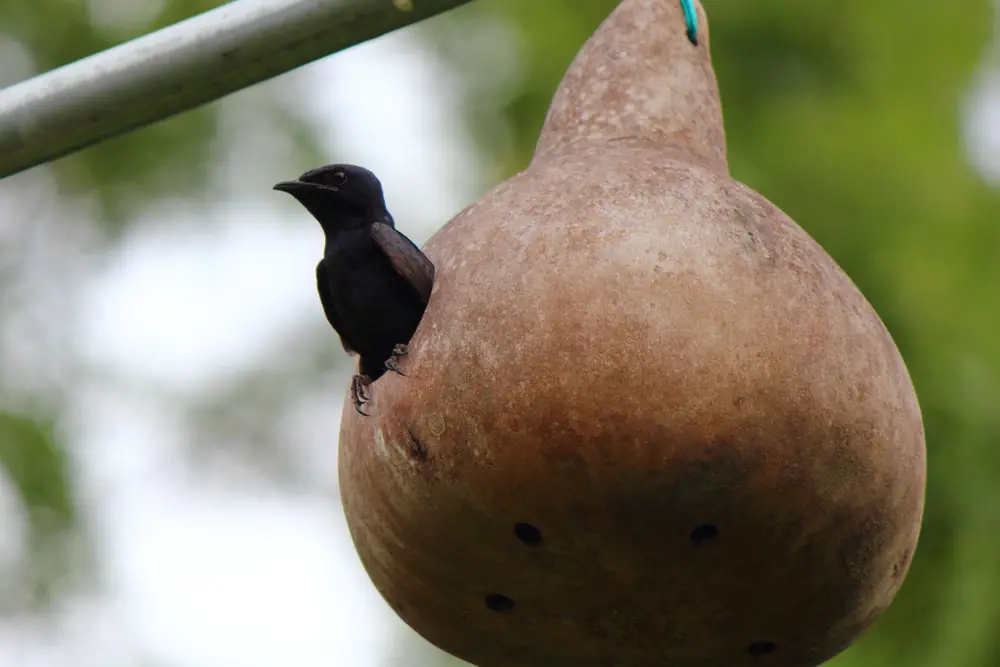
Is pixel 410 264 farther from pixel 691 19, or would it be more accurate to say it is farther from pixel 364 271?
pixel 691 19

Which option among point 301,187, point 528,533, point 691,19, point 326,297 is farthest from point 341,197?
point 691,19

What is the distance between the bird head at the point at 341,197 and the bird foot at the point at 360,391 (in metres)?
0.37

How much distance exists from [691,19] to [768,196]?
391 centimetres

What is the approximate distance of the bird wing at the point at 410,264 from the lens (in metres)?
3.64

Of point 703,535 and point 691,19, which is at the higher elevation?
point 691,19

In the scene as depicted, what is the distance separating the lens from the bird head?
12.8 feet

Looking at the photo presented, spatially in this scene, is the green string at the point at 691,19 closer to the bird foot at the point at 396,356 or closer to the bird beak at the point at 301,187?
the bird beak at the point at 301,187

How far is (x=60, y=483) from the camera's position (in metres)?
9.85

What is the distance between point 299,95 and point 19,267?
2151 mm

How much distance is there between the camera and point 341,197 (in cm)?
390

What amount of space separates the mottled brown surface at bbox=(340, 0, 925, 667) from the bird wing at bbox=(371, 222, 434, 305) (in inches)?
2.5

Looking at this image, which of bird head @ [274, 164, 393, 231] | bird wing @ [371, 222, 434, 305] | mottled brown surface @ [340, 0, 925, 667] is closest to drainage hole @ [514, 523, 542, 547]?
mottled brown surface @ [340, 0, 925, 667]

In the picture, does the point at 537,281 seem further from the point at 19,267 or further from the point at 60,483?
the point at 19,267

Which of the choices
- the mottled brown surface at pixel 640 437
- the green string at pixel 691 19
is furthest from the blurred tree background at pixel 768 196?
the mottled brown surface at pixel 640 437
